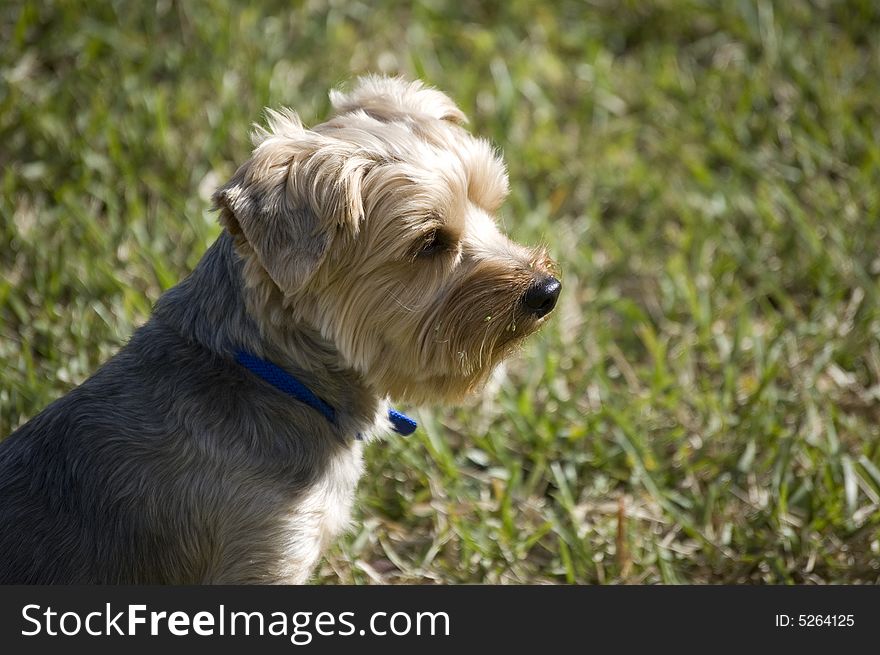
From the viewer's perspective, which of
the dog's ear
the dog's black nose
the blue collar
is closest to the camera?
the dog's ear

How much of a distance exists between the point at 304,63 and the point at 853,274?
402 cm

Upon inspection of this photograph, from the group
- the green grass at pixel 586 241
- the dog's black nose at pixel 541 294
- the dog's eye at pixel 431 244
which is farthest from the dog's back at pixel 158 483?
the green grass at pixel 586 241

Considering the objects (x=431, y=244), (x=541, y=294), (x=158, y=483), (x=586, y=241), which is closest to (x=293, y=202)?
(x=431, y=244)

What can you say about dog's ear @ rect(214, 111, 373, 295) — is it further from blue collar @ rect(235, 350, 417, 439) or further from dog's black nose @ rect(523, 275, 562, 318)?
dog's black nose @ rect(523, 275, 562, 318)

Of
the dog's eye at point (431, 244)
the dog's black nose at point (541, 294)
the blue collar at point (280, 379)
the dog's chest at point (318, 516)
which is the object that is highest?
the dog's eye at point (431, 244)

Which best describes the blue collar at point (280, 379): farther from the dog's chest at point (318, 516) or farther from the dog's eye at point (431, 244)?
the dog's eye at point (431, 244)

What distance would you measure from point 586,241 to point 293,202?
3461 millimetres

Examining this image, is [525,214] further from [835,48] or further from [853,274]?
[835,48]

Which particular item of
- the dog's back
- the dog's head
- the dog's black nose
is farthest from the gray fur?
the dog's black nose

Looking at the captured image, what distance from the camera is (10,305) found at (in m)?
5.80

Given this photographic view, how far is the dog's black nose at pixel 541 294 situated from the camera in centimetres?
404

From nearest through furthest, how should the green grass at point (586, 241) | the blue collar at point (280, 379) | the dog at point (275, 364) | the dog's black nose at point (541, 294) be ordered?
the dog at point (275, 364) → the blue collar at point (280, 379) → the dog's black nose at point (541, 294) → the green grass at point (586, 241)

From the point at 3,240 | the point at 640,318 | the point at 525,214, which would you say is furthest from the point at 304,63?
the point at 640,318

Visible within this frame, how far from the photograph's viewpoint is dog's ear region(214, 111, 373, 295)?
3.62 metres
